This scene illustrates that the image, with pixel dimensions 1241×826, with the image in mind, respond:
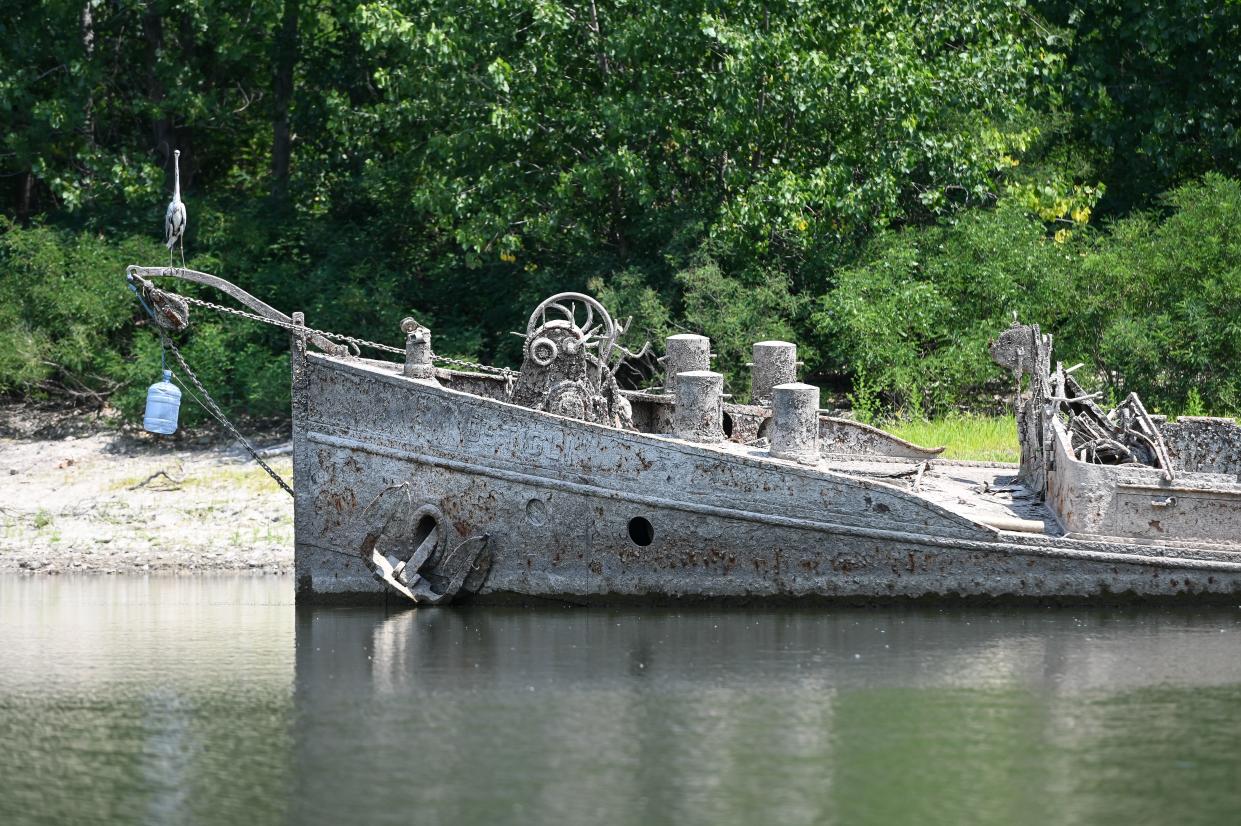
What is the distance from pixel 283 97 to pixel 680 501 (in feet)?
52.1

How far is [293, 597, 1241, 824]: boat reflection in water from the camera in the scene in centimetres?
1077

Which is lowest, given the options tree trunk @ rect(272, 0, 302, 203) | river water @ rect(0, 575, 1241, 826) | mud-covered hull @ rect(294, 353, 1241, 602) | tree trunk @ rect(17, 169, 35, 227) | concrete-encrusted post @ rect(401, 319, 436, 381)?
river water @ rect(0, 575, 1241, 826)

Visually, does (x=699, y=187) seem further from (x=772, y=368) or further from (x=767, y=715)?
(x=767, y=715)

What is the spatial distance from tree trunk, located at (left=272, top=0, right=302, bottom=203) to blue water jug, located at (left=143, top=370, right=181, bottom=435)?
40.1 ft

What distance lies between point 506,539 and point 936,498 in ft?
12.1

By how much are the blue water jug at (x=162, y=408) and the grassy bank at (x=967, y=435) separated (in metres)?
8.38

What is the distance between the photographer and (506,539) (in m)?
16.6

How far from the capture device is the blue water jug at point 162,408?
17.2 m

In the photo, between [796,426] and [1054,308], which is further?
[1054,308]

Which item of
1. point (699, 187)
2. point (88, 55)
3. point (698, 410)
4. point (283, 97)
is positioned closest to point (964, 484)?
point (698, 410)

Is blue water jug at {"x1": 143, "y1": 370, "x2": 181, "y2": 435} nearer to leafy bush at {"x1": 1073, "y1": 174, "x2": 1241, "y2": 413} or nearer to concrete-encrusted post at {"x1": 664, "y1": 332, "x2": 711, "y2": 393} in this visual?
concrete-encrusted post at {"x1": 664, "y1": 332, "x2": 711, "y2": 393}

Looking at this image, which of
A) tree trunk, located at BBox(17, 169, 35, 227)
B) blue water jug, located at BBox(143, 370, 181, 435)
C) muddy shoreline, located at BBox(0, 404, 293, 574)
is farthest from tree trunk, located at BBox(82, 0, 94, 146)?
blue water jug, located at BBox(143, 370, 181, 435)

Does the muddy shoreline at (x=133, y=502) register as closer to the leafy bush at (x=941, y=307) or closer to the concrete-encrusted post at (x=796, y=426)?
the concrete-encrusted post at (x=796, y=426)

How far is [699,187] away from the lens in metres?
26.7
